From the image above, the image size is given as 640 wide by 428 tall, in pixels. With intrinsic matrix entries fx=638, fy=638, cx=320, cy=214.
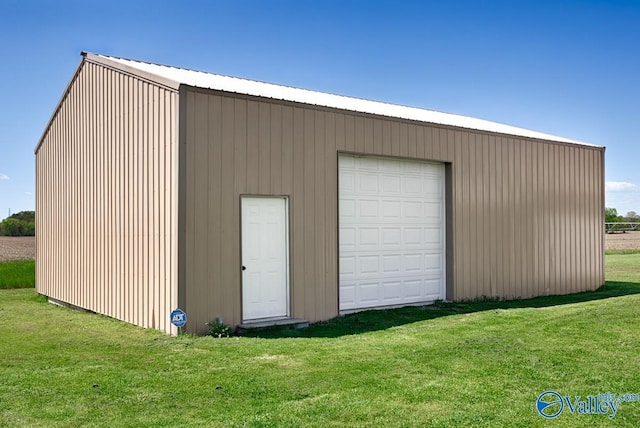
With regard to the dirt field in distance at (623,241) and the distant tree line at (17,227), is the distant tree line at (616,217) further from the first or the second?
the distant tree line at (17,227)

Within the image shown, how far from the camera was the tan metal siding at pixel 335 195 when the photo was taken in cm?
932

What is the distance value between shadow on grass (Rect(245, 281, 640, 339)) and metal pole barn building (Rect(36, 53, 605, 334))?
320mm

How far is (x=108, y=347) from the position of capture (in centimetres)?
841

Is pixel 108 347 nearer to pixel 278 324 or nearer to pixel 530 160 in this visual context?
pixel 278 324

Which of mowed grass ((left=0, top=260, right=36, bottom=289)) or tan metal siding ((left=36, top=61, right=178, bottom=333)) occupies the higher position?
tan metal siding ((left=36, top=61, right=178, bottom=333))

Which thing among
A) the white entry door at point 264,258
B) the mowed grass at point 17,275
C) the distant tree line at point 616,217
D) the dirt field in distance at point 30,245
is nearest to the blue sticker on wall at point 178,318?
the white entry door at point 264,258

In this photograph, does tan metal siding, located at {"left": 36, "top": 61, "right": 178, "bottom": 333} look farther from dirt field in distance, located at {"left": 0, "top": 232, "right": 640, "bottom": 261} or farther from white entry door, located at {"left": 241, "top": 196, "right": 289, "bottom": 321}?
dirt field in distance, located at {"left": 0, "top": 232, "right": 640, "bottom": 261}

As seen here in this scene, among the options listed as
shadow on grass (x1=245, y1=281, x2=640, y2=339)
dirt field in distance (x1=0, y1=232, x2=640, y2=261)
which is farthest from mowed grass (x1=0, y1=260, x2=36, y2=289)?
shadow on grass (x1=245, y1=281, x2=640, y2=339)

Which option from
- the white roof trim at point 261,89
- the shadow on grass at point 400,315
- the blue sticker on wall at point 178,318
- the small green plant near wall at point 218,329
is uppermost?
the white roof trim at point 261,89

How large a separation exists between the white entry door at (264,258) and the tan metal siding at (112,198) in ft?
3.92

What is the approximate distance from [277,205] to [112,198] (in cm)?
321

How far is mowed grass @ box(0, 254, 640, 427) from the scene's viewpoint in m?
5.36

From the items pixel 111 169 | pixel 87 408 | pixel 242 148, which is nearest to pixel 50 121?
pixel 111 169

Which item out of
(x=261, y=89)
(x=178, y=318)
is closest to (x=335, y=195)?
(x=261, y=89)
